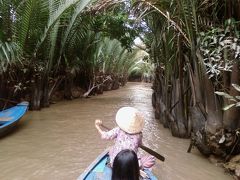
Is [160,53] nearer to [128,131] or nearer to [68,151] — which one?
[68,151]

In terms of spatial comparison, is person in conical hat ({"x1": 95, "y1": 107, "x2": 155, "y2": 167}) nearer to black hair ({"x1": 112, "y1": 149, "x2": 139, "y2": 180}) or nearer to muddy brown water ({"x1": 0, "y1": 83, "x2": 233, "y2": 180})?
black hair ({"x1": 112, "y1": 149, "x2": 139, "y2": 180})

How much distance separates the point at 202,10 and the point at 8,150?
3.60 meters

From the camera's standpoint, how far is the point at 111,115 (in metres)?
8.27

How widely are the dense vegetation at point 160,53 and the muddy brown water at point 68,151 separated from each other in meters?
0.32

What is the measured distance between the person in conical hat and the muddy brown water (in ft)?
3.03

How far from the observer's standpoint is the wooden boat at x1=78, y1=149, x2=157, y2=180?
285 cm

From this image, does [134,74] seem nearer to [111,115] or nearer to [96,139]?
[111,115]

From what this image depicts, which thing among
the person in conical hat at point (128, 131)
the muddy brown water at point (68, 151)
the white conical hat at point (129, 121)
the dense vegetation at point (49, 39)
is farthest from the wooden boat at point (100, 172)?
the dense vegetation at point (49, 39)

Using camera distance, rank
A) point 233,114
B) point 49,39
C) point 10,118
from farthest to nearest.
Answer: point 49,39, point 10,118, point 233,114

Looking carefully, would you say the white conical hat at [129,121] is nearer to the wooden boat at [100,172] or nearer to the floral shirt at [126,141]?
the floral shirt at [126,141]

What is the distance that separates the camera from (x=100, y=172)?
2953mm

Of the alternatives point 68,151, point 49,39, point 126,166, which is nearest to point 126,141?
point 126,166

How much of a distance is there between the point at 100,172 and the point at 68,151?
73.9 inches

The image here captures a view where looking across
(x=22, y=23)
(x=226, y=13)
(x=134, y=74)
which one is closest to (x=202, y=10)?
(x=226, y=13)
